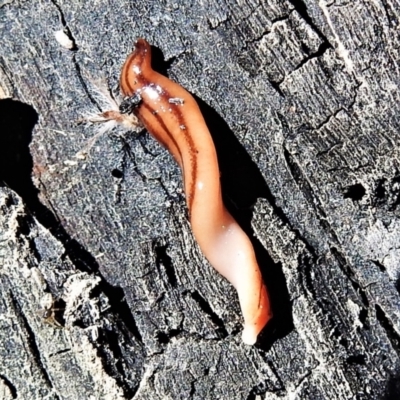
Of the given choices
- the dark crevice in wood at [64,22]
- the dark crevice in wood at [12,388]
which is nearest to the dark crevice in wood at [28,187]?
the dark crevice in wood at [64,22]

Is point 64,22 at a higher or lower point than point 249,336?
higher

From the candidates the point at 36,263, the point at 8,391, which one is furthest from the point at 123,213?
the point at 8,391

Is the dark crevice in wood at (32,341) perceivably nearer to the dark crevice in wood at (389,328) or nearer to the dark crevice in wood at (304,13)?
the dark crevice in wood at (389,328)

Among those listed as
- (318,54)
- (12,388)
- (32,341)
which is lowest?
(12,388)

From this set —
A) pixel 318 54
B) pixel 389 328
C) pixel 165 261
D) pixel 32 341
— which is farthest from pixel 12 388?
pixel 318 54

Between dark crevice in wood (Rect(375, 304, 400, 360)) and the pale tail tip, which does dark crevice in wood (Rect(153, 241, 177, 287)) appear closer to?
the pale tail tip

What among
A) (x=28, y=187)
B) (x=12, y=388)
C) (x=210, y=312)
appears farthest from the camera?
(x=28, y=187)

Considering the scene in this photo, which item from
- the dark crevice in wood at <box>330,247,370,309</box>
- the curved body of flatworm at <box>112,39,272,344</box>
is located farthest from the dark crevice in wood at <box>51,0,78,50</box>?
the dark crevice in wood at <box>330,247,370,309</box>

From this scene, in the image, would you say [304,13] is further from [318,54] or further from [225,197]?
[225,197]

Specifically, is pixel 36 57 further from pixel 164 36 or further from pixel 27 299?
pixel 27 299
